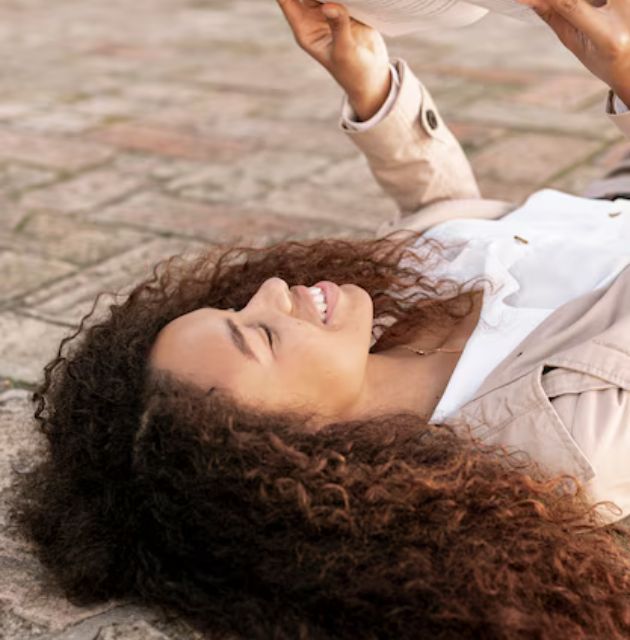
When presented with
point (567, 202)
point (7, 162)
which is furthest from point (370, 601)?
point (7, 162)

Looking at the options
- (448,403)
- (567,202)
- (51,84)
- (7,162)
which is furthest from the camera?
(51,84)

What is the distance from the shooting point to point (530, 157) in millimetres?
4359

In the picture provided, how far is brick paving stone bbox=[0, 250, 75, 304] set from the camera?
332 centimetres

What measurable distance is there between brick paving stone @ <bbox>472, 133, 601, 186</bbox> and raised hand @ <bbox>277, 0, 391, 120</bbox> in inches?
57.6

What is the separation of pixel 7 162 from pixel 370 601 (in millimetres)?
3145

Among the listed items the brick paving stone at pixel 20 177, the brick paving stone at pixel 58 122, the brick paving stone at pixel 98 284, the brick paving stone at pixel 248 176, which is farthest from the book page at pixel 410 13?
the brick paving stone at pixel 58 122

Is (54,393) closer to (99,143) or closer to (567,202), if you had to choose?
(567,202)

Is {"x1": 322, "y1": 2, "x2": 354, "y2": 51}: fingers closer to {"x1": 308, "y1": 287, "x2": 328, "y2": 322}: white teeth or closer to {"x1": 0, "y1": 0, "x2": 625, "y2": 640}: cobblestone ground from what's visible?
{"x1": 308, "y1": 287, "x2": 328, "y2": 322}: white teeth

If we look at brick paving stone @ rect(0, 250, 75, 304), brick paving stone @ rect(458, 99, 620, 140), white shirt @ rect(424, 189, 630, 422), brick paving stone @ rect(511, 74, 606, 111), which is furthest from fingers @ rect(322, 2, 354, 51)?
brick paving stone @ rect(511, 74, 606, 111)

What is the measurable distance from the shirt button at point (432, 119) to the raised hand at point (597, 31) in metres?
0.75

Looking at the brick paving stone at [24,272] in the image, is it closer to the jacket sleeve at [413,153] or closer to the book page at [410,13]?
the jacket sleeve at [413,153]

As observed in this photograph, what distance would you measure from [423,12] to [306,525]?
3.20ft

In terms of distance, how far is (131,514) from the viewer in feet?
6.23

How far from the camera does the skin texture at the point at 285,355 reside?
1.94 m
